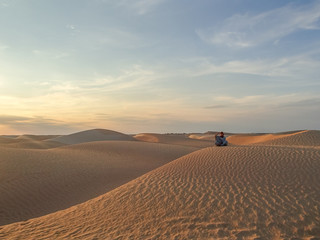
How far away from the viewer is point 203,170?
11.2 meters

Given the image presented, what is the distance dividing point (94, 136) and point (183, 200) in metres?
52.3

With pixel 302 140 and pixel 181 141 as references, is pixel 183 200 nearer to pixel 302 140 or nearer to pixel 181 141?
pixel 302 140

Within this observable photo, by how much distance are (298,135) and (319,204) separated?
1134 inches

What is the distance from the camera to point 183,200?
8.30 meters

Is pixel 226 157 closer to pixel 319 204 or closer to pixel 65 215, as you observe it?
pixel 319 204

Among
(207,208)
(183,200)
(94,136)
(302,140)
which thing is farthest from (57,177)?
(94,136)

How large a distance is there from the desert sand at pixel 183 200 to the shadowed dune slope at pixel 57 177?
0.17 feet

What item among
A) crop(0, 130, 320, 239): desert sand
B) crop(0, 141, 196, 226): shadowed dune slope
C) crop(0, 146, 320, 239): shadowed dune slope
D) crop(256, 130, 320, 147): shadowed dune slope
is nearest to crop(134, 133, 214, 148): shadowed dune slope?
crop(256, 130, 320, 147): shadowed dune slope

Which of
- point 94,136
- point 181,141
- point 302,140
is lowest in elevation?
point 181,141

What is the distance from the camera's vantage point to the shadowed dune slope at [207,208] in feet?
21.5

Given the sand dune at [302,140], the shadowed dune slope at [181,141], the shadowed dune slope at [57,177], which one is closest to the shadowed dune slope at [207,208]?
the shadowed dune slope at [57,177]

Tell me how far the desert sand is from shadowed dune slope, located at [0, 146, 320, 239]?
0.03 m

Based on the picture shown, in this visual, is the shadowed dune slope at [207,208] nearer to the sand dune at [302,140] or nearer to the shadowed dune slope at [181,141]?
the sand dune at [302,140]

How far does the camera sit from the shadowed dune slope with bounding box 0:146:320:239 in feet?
21.5
